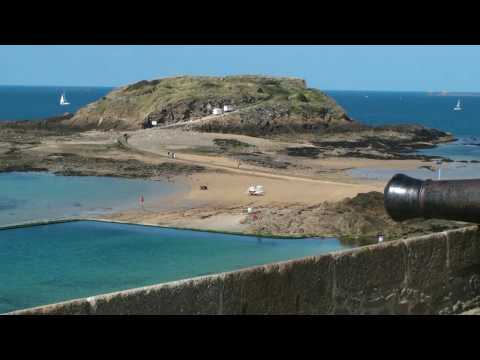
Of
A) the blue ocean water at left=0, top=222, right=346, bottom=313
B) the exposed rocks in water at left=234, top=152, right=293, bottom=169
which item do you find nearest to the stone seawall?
the blue ocean water at left=0, top=222, right=346, bottom=313

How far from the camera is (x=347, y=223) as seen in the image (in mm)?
24812

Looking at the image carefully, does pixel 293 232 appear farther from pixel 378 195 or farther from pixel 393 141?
pixel 393 141

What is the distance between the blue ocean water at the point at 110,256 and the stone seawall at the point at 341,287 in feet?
41.7

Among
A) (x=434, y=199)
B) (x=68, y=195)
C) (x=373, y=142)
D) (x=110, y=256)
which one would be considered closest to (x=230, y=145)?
(x=373, y=142)

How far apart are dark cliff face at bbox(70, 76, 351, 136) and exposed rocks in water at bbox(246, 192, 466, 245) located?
119 ft

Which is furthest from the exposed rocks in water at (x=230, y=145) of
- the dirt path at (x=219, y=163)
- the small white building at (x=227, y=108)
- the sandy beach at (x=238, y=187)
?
the small white building at (x=227, y=108)

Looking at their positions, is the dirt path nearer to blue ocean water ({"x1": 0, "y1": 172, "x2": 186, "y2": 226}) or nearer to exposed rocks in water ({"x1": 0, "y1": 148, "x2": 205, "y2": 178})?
exposed rocks in water ({"x1": 0, "y1": 148, "x2": 205, "y2": 178})

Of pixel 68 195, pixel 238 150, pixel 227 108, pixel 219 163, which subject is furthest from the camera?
pixel 227 108

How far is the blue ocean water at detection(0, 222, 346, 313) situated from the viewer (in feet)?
60.4

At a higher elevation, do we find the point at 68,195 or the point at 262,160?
the point at 262,160

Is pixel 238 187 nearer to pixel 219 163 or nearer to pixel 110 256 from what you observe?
pixel 219 163

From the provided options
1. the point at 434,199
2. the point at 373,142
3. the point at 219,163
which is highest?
the point at 434,199

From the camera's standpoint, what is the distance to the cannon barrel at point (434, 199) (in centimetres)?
520

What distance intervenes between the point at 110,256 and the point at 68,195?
1115 cm
